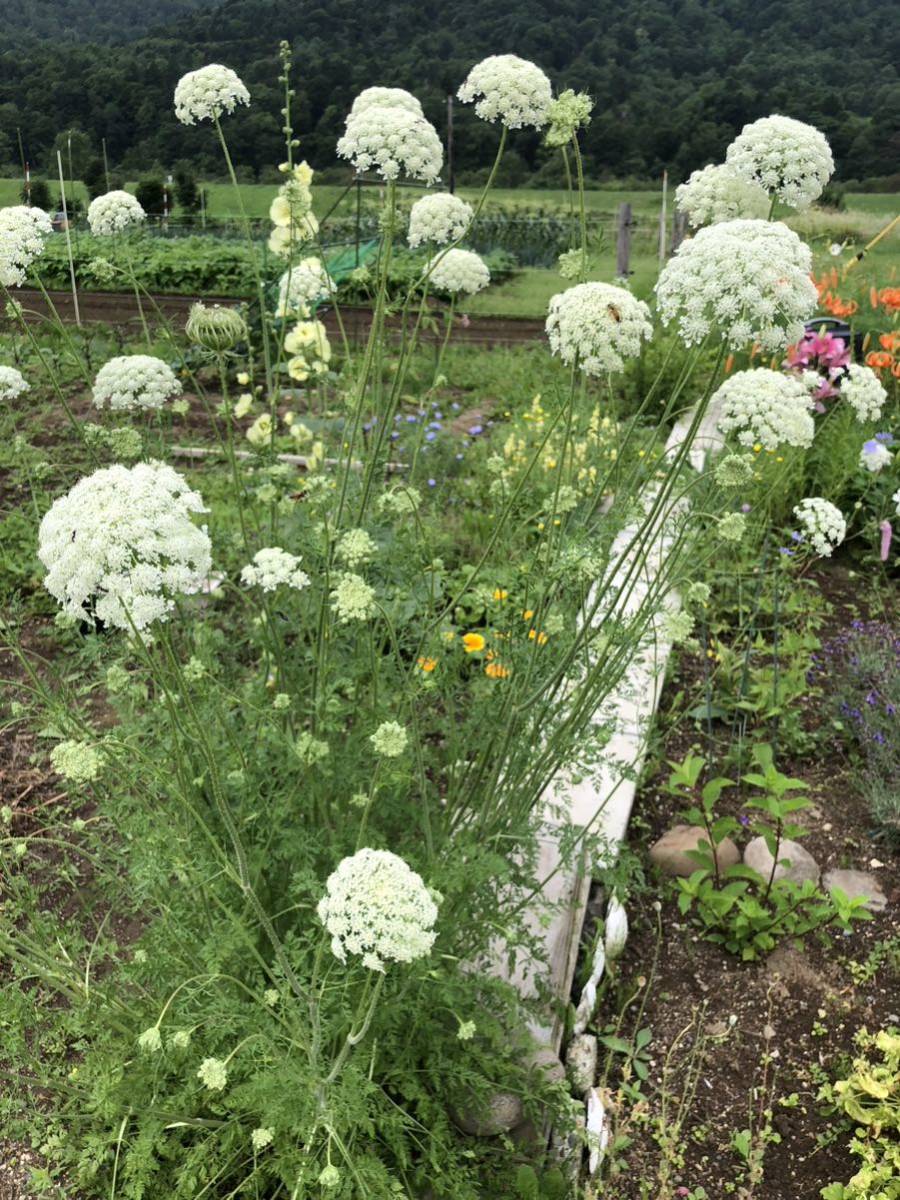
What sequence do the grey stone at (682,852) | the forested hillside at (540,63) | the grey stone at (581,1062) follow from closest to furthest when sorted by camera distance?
1. the grey stone at (581,1062)
2. the grey stone at (682,852)
3. the forested hillside at (540,63)

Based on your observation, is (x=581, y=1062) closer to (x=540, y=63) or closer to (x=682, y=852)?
(x=682, y=852)

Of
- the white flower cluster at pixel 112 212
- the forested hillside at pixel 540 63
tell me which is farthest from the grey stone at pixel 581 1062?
the forested hillside at pixel 540 63

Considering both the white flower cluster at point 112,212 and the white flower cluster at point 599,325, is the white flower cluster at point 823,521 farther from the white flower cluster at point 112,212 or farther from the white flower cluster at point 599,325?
the white flower cluster at point 112,212

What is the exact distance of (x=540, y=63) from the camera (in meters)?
21.2

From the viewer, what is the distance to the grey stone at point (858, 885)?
11.7 ft

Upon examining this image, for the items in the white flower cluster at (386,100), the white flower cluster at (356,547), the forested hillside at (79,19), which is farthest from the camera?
the forested hillside at (79,19)

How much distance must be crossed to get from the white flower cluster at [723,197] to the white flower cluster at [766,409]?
396mm

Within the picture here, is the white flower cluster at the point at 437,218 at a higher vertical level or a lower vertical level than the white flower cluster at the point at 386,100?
lower

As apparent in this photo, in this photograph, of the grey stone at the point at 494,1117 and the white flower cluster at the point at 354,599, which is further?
the grey stone at the point at 494,1117

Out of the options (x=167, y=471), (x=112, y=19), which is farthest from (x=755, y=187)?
(x=112, y=19)

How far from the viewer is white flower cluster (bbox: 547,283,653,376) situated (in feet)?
7.31

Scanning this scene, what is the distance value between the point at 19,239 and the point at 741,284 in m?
1.55

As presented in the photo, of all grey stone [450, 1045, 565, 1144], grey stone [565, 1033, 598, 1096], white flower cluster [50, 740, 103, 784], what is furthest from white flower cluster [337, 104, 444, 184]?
grey stone [565, 1033, 598, 1096]

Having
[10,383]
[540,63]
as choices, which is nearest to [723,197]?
[10,383]
